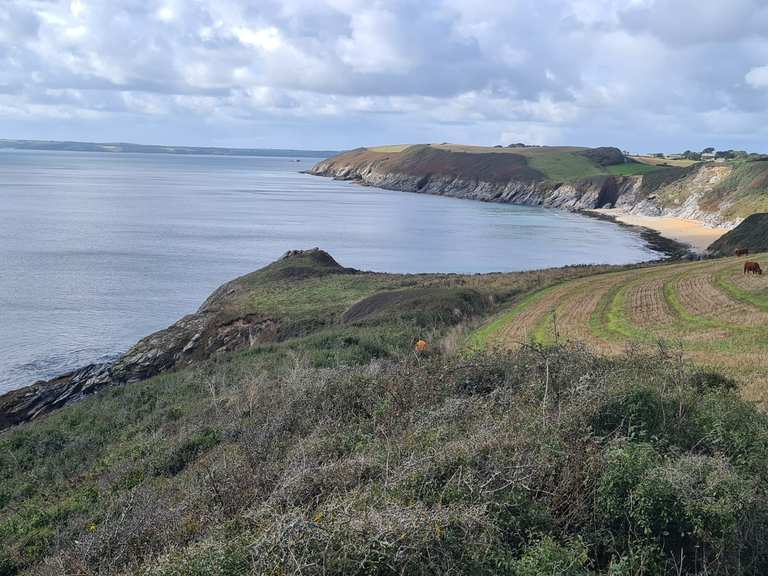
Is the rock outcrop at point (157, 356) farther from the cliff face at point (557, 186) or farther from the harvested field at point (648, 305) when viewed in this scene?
the cliff face at point (557, 186)

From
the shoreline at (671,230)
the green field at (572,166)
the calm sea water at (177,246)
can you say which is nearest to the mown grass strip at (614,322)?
the calm sea water at (177,246)

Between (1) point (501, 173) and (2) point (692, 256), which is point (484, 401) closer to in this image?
(2) point (692, 256)

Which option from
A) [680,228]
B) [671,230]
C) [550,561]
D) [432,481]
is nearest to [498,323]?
[432,481]

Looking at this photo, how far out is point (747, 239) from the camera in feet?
218

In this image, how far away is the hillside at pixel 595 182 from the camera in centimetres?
10261

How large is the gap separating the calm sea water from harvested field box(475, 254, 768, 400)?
21844mm

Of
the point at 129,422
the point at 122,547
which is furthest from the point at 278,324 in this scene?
the point at 122,547

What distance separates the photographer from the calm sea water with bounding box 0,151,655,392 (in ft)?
137

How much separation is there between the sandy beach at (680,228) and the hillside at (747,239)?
4613mm

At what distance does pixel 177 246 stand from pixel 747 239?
55.8 metres

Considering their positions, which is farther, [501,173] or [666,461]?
[501,173]

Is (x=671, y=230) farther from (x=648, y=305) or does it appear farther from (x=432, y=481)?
(x=432, y=481)

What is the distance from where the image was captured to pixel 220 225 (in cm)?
9588

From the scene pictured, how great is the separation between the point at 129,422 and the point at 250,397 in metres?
6.76
